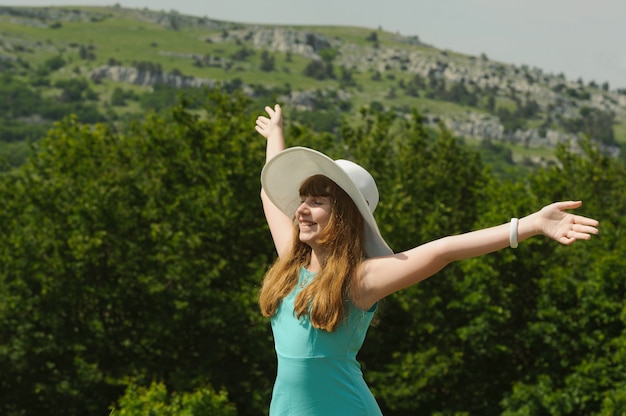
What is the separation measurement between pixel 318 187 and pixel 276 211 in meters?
0.56

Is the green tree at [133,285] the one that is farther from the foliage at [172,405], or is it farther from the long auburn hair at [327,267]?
the long auburn hair at [327,267]

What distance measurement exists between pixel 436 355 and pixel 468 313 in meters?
2.07

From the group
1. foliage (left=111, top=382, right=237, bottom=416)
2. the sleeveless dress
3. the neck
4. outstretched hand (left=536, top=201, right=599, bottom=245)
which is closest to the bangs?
the neck

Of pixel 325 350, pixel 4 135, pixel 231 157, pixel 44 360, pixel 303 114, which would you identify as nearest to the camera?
pixel 325 350

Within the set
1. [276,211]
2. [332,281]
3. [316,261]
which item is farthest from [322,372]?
[276,211]

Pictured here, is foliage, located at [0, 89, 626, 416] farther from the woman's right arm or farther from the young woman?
the young woman

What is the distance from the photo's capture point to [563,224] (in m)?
3.64

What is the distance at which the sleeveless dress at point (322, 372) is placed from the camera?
399 centimetres

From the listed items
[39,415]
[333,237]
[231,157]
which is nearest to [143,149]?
[231,157]

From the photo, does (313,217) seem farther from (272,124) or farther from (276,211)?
(272,124)

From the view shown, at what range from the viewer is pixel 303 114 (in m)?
179

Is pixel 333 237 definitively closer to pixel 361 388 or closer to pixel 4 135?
pixel 361 388

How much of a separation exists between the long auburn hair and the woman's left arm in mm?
83

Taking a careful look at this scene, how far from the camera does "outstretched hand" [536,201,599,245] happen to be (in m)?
3.58
